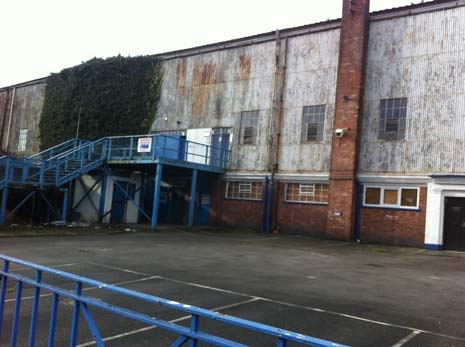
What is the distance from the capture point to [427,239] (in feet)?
56.6

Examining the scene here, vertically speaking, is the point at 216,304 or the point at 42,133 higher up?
the point at 42,133

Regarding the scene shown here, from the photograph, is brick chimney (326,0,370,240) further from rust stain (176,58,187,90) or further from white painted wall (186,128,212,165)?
rust stain (176,58,187,90)

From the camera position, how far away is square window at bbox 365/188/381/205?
1894cm

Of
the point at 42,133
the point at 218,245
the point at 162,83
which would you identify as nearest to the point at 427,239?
the point at 218,245

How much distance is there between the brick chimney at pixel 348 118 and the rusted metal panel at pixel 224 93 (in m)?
4.23

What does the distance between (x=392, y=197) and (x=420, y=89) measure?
4737 millimetres

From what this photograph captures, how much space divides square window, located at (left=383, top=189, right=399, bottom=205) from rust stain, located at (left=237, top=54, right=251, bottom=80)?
9.82 metres

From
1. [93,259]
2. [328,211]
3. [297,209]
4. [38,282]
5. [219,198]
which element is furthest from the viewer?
[219,198]

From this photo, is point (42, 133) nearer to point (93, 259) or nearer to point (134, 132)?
point (134, 132)

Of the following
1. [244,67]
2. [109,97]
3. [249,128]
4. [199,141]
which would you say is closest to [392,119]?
[249,128]

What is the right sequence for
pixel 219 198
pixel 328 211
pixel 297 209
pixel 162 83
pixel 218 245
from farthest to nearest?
pixel 162 83 → pixel 219 198 → pixel 297 209 → pixel 328 211 → pixel 218 245

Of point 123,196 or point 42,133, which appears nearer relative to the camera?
point 123,196

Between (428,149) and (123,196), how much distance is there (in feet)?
51.4

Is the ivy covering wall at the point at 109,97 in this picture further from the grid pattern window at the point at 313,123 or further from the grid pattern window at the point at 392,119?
the grid pattern window at the point at 392,119
